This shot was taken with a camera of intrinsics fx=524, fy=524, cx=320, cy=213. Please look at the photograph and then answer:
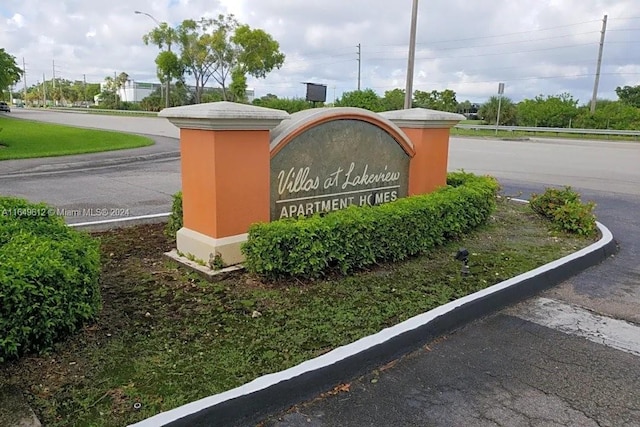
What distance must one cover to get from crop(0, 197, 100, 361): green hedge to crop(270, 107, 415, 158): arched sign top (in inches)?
84.6

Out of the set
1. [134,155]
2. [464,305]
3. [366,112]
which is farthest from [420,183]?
[134,155]

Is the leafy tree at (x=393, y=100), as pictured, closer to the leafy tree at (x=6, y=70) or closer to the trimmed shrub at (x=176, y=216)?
the leafy tree at (x=6, y=70)

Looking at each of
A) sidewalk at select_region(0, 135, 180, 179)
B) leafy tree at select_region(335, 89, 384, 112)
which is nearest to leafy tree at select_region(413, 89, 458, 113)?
leafy tree at select_region(335, 89, 384, 112)

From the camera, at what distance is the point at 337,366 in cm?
336

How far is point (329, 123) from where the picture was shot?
5898mm

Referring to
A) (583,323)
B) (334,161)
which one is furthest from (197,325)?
(583,323)

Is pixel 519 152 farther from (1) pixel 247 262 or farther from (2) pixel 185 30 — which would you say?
(2) pixel 185 30

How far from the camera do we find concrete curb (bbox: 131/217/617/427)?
9.27 feet

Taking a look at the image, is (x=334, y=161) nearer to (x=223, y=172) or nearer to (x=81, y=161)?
(x=223, y=172)

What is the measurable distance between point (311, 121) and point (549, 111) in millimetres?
40975

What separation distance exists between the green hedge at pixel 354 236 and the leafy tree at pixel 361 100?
31388mm

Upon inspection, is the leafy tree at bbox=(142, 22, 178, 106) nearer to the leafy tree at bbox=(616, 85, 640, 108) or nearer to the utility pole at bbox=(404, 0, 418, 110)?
the utility pole at bbox=(404, 0, 418, 110)

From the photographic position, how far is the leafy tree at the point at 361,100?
37.4 meters

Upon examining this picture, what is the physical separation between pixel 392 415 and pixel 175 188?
28.3 feet
